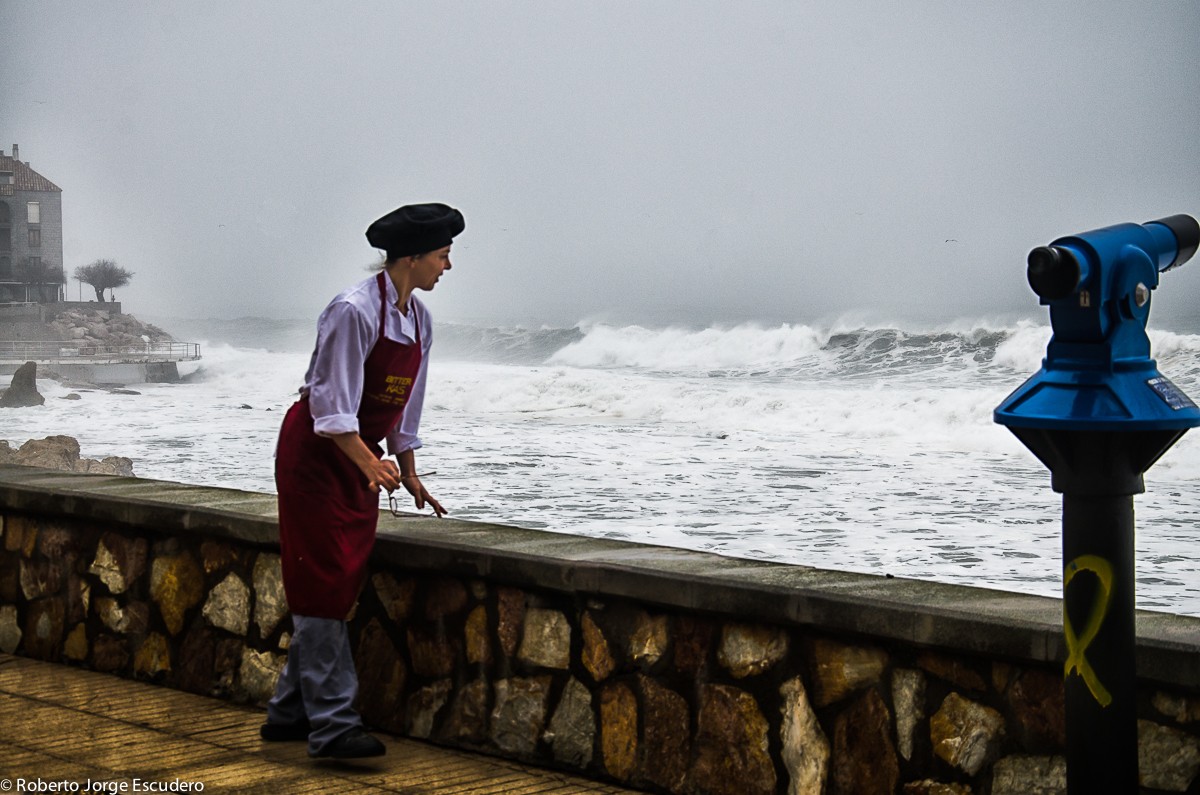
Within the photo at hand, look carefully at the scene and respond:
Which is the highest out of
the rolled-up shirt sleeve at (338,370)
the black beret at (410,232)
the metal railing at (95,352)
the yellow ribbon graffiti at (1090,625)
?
the metal railing at (95,352)

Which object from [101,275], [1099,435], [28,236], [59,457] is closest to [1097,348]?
[1099,435]

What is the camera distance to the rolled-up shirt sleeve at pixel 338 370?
9.14ft

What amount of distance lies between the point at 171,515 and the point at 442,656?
89 cm

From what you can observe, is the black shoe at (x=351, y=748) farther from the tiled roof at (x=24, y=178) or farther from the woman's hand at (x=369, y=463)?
the tiled roof at (x=24, y=178)

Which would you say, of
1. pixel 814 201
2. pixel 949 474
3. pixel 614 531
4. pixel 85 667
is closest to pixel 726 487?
pixel 949 474

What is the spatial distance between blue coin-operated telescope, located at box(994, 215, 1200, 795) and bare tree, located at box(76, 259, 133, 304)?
61.3m

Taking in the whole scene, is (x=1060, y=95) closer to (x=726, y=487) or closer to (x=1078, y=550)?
(x=726, y=487)

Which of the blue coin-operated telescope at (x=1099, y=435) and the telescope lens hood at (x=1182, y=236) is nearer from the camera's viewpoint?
the blue coin-operated telescope at (x=1099, y=435)

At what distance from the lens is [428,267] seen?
293 cm

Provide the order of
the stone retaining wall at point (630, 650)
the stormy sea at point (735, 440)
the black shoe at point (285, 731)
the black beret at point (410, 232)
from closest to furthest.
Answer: the stone retaining wall at point (630, 650)
the black beret at point (410, 232)
the black shoe at point (285, 731)
the stormy sea at point (735, 440)

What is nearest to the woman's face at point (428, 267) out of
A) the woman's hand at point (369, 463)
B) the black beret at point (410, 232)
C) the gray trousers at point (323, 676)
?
the black beret at point (410, 232)

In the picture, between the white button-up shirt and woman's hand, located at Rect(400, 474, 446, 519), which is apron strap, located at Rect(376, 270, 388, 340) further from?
woman's hand, located at Rect(400, 474, 446, 519)

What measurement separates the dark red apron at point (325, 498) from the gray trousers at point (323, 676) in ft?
0.13

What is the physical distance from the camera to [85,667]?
150 inches
